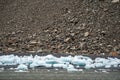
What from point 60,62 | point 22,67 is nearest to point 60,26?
point 60,62

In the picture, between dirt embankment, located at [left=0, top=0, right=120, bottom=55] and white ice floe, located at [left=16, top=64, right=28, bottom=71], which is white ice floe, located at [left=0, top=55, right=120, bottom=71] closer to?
white ice floe, located at [left=16, top=64, right=28, bottom=71]

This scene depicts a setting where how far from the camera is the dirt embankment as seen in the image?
8078mm

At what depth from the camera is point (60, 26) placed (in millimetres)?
8938

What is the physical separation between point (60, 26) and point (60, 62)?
114 inches

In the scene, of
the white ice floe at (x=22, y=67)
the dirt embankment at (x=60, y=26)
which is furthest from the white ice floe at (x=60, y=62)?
the dirt embankment at (x=60, y=26)

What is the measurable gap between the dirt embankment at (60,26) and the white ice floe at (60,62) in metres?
1.24

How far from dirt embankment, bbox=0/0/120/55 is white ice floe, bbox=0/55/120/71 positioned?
1.24 m

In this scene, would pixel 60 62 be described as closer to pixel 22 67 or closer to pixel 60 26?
pixel 22 67

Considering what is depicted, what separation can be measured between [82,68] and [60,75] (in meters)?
0.80

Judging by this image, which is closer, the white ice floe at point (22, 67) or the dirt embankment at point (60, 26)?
the white ice floe at point (22, 67)

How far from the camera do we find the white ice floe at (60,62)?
5.96 meters

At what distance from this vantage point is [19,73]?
17.4 feet

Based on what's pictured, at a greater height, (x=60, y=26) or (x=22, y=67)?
(x=60, y=26)

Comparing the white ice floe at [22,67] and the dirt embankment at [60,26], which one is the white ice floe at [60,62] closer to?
the white ice floe at [22,67]
